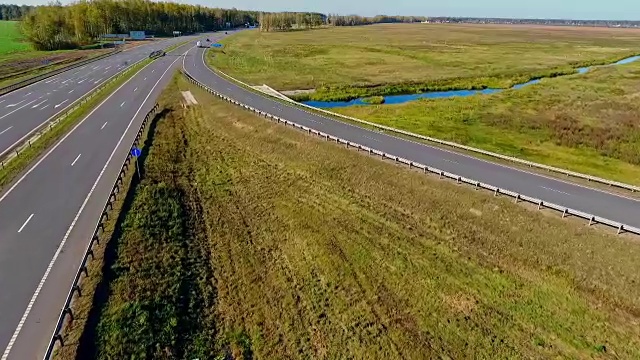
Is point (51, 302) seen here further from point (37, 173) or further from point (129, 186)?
point (37, 173)

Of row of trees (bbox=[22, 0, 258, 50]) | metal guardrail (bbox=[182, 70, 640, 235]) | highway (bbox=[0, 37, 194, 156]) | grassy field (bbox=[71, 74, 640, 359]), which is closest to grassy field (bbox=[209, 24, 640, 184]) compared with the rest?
metal guardrail (bbox=[182, 70, 640, 235])

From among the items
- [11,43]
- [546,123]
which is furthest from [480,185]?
[11,43]

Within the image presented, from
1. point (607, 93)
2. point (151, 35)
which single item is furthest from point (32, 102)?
point (151, 35)

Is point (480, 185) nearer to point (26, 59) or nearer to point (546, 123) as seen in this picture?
point (546, 123)

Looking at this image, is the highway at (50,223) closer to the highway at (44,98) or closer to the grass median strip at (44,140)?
the grass median strip at (44,140)

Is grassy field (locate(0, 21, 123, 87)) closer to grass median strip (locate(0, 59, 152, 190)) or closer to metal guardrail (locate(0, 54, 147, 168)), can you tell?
metal guardrail (locate(0, 54, 147, 168))

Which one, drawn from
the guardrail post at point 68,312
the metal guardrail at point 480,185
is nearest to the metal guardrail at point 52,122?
the guardrail post at point 68,312
